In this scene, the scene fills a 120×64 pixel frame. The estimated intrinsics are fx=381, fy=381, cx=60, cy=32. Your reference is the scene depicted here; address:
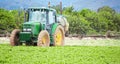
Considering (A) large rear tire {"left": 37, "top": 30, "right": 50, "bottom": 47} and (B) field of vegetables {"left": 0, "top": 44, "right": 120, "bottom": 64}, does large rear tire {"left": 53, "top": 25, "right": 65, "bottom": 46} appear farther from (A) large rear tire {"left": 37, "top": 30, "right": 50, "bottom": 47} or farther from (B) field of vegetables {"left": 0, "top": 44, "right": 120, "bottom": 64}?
(B) field of vegetables {"left": 0, "top": 44, "right": 120, "bottom": 64}

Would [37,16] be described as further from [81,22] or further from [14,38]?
[81,22]

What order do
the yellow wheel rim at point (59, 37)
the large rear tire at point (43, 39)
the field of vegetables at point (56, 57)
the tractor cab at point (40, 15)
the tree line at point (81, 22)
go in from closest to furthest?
the field of vegetables at point (56, 57), the large rear tire at point (43, 39), the tractor cab at point (40, 15), the yellow wheel rim at point (59, 37), the tree line at point (81, 22)

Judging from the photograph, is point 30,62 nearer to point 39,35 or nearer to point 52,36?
point 39,35

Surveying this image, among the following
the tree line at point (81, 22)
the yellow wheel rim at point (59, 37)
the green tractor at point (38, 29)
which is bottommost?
the tree line at point (81, 22)

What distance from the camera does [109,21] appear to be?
99312 millimetres

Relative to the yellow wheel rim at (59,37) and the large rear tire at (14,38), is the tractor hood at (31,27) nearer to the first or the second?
the large rear tire at (14,38)

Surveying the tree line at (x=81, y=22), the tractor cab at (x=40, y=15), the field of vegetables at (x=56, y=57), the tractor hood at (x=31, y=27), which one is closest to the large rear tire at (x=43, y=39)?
the tractor hood at (x=31, y=27)

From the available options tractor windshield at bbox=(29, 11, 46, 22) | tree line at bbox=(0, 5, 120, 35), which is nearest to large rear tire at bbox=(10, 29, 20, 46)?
Result: tractor windshield at bbox=(29, 11, 46, 22)

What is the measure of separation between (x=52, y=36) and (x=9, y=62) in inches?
457

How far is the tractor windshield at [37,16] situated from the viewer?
2368cm

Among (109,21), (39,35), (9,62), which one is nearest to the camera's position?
(9,62)

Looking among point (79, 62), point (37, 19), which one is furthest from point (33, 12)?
point (79, 62)

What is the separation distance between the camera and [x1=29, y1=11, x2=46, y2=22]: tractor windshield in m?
23.7

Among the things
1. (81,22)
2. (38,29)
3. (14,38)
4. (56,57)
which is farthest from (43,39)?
(81,22)
